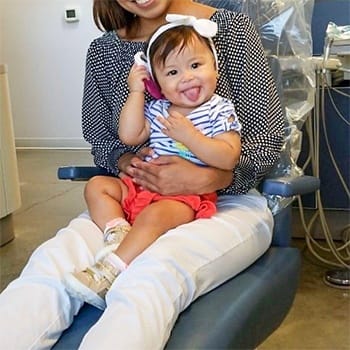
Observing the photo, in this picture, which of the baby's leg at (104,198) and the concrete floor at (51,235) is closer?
the baby's leg at (104,198)

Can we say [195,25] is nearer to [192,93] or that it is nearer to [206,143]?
[192,93]

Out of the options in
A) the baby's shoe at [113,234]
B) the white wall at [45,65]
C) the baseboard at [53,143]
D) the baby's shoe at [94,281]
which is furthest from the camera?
the baseboard at [53,143]

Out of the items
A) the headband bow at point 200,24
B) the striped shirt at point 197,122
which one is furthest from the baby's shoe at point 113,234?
the headband bow at point 200,24

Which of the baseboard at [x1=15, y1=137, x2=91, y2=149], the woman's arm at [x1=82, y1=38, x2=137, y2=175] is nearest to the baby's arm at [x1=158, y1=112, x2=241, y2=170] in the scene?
the woman's arm at [x1=82, y1=38, x2=137, y2=175]

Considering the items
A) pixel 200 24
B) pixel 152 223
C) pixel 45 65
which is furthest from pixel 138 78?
pixel 45 65

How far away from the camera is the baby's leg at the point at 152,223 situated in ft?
3.43

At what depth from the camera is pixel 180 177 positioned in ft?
3.89

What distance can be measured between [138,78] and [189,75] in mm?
125

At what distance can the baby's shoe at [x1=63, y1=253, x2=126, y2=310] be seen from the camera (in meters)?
0.96

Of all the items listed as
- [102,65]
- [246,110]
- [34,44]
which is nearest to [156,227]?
[246,110]

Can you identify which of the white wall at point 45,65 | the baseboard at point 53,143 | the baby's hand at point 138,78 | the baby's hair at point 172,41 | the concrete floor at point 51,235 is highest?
the baby's hair at point 172,41

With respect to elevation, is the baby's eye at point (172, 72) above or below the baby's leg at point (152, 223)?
above

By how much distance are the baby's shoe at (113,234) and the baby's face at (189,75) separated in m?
0.28

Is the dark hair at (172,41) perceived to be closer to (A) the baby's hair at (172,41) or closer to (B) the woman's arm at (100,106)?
(A) the baby's hair at (172,41)
